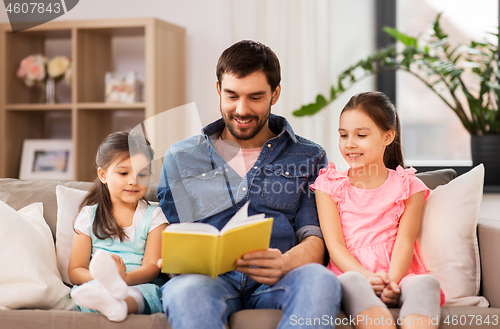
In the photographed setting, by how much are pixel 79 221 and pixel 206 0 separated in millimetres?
1658

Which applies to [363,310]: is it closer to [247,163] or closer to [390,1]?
[247,163]

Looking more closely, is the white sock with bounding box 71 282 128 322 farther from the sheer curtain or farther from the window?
the window

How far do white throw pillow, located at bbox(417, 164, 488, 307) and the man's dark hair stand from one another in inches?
26.2

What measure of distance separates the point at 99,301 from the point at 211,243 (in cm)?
32

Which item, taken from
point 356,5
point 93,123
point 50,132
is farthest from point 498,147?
point 50,132

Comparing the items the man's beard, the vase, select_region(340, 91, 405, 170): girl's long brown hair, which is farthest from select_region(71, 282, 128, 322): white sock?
the vase

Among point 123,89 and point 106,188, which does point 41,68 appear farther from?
point 106,188

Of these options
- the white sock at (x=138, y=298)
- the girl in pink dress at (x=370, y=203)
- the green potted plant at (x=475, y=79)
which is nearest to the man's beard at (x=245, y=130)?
the girl in pink dress at (x=370, y=203)

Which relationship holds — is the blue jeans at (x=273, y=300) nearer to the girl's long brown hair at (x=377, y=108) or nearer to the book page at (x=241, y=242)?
the book page at (x=241, y=242)

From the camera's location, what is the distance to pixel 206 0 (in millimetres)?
2643

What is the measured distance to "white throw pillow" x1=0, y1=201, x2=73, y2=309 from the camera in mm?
1270

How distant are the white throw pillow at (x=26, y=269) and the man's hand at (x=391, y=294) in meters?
0.87

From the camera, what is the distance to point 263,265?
1.16 meters

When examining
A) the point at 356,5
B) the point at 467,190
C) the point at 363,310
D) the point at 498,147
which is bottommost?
the point at 363,310
